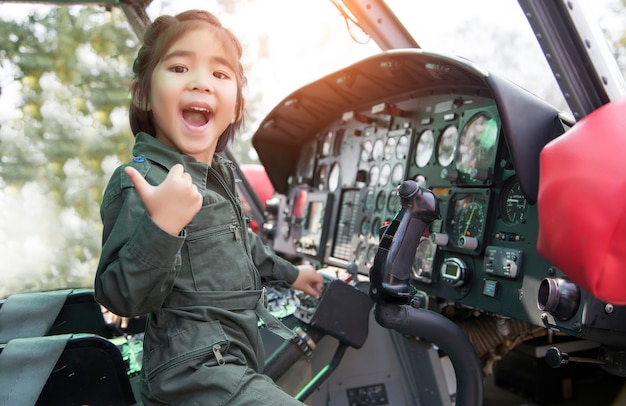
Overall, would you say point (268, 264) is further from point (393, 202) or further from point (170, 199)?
point (393, 202)

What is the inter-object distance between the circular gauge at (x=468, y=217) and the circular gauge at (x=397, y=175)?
18.1 inches

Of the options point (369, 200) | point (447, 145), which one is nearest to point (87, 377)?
point (447, 145)

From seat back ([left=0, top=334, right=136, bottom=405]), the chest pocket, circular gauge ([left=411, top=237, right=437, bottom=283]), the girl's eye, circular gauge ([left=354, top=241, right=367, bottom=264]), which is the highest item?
the girl's eye

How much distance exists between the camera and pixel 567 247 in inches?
41.3

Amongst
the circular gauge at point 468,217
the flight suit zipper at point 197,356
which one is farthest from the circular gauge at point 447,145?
the flight suit zipper at point 197,356

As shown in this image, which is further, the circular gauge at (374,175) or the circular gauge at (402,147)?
the circular gauge at (374,175)

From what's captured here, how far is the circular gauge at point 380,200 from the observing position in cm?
244

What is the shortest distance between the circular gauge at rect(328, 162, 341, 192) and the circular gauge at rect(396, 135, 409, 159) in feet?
1.86

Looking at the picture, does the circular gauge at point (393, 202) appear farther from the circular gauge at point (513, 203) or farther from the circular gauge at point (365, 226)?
the circular gauge at point (513, 203)

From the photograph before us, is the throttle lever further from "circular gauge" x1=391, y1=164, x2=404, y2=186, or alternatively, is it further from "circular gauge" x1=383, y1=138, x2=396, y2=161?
"circular gauge" x1=383, y1=138, x2=396, y2=161

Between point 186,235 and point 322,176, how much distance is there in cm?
214

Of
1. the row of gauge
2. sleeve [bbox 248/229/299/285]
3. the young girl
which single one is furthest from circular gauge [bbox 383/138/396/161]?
the young girl

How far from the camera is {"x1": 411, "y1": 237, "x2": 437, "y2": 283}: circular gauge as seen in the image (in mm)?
1913

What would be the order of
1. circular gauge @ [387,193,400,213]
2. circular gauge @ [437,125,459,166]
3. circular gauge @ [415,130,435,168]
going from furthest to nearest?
circular gauge @ [387,193,400,213]
circular gauge @ [415,130,435,168]
circular gauge @ [437,125,459,166]
